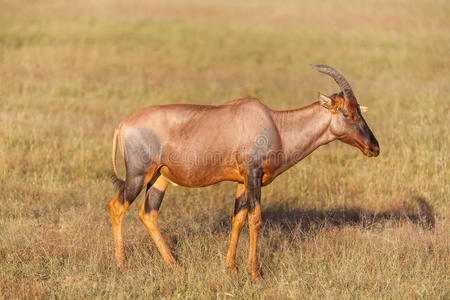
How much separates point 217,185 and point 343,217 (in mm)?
2260

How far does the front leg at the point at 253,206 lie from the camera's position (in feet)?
20.2

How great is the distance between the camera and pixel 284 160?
635cm

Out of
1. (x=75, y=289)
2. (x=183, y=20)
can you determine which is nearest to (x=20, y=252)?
(x=75, y=289)

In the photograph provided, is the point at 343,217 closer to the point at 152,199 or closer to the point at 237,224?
the point at 237,224

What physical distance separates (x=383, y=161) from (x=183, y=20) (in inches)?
785

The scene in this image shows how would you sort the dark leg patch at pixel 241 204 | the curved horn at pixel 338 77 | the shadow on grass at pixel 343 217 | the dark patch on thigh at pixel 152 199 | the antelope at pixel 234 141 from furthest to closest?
1. the shadow on grass at pixel 343 217
2. the dark patch on thigh at pixel 152 199
3. the dark leg patch at pixel 241 204
4. the antelope at pixel 234 141
5. the curved horn at pixel 338 77

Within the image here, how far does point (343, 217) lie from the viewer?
847 centimetres

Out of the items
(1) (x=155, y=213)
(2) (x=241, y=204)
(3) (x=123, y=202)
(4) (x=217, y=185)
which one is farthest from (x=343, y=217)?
(3) (x=123, y=202)

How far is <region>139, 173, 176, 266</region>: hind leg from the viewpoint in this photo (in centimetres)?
659

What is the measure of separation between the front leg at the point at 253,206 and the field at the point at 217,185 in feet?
0.54

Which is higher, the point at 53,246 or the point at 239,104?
the point at 239,104

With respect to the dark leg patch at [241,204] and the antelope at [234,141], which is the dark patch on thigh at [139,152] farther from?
the dark leg patch at [241,204]

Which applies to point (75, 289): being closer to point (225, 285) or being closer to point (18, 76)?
point (225, 285)

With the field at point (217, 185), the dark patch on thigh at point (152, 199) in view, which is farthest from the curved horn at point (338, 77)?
the dark patch on thigh at point (152, 199)
